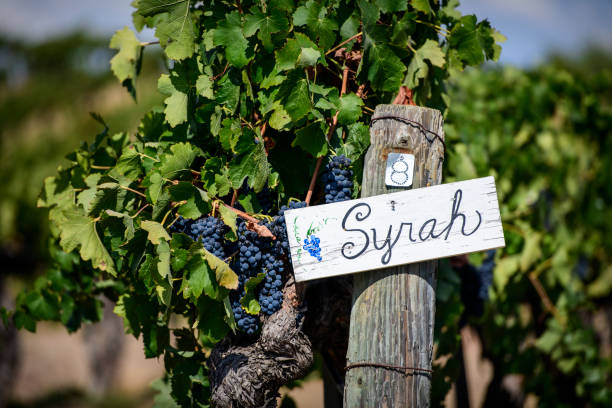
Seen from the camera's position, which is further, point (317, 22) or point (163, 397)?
point (163, 397)

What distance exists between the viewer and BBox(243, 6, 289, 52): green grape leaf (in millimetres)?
1389

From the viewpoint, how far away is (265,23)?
54.9 inches

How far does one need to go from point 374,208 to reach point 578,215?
11.3 ft

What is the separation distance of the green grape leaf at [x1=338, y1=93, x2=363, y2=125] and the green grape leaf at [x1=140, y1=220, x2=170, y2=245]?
0.60 meters

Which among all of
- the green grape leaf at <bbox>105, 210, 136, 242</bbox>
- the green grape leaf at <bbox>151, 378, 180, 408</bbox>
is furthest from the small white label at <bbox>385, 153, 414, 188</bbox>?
the green grape leaf at <bbox>151, 378, 180, 408</bbox>

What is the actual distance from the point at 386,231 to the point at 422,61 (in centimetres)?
60

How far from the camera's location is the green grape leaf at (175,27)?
154 cm

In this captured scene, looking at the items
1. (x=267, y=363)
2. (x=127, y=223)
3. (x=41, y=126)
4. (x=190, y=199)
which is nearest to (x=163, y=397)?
(x=267, y=363)

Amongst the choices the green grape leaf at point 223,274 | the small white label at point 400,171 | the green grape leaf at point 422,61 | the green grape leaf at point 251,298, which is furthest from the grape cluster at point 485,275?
the green grape leaf at point 223,274

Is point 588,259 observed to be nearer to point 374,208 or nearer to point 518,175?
point 518,175

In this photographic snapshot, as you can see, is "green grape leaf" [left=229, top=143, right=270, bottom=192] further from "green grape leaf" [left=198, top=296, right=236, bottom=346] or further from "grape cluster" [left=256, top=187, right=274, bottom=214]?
"green grape leaf" [left=198, top=296, right=236, bottom=346]

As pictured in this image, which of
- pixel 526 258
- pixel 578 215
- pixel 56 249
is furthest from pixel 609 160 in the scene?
pixel 56 249

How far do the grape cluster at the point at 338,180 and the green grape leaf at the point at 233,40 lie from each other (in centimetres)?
39

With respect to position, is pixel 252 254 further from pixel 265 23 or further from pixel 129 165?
pixel 265 23
